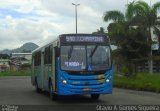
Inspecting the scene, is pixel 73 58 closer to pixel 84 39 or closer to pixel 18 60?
pixel 84 39

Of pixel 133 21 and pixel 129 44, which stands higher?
pixel 133 21

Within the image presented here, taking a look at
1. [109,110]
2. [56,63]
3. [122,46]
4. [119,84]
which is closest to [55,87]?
[56,63]

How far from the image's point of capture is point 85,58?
18391 millimetres

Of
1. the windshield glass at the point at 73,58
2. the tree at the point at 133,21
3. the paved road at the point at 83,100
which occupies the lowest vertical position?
the paved road at the point at 83,100

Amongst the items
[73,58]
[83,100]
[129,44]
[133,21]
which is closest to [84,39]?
[73,58]

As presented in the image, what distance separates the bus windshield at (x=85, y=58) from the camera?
18.2 meters

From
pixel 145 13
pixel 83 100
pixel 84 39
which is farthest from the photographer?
pixel 145 13

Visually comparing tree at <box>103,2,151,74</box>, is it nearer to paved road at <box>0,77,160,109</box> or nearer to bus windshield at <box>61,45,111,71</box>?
paved road at <box>0,77,160,109</box>

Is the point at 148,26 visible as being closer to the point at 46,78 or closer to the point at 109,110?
the point at 46,78

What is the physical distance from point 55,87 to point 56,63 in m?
1.02

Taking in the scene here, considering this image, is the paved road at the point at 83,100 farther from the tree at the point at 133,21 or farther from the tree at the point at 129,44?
the tree at the point at 133,21

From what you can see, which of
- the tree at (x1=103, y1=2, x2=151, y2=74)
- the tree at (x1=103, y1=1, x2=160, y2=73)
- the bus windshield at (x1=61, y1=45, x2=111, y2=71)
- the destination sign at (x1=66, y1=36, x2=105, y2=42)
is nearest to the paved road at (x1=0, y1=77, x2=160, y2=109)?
the bus windshield at (x1=61, y1=45, x2=111, y2=71)

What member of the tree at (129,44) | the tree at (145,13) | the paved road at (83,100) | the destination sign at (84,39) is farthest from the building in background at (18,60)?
the destination sign at (84,39)

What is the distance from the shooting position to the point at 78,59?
18312 mm
